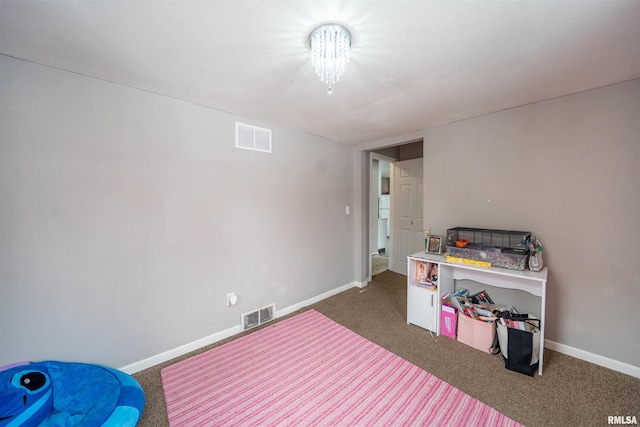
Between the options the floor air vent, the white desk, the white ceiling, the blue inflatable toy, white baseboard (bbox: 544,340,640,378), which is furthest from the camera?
the floor air vent

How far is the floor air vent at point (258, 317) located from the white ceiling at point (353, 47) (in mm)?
2145

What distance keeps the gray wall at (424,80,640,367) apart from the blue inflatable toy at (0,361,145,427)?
10.7 feet

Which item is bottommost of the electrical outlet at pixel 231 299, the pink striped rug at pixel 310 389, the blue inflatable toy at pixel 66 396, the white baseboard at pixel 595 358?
the pink striped rug at pixel 310 389

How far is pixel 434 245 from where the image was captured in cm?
274

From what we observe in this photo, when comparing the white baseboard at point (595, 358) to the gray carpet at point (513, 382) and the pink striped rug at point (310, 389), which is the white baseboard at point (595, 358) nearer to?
the gray carpet at point (513, 382)

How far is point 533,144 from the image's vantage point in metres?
2.21

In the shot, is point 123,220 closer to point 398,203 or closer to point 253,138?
point 253,138

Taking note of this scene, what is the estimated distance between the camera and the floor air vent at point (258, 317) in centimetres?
254

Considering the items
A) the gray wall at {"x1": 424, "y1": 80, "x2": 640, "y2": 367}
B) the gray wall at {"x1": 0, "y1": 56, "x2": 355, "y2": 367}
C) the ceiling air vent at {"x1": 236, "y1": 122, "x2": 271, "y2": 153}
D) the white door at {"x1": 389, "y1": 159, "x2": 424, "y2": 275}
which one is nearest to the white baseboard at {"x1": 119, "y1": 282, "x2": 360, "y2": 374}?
the gray wall at {"x1": 0, "y1": 56, "x2": 355, "y2": 367}

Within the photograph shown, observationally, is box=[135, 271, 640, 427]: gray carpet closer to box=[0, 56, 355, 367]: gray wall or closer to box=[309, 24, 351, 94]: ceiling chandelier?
box=[0, 56, 355, 367]: gray wall

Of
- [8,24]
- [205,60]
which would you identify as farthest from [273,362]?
[8,24]

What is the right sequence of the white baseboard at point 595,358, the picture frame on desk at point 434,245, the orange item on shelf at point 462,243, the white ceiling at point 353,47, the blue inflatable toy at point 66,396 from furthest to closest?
the picture frame on desk at point 434,245, the orange item on shelf at point 462,243, the white baseboard at point 595,358, the blue inflatable toy at point 66,396, the white ceiling at point 353,47

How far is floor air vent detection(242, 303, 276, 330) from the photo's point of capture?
8.32 ft

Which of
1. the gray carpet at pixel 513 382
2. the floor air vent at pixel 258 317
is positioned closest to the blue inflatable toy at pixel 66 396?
the gray carpet at pixel 513 382
